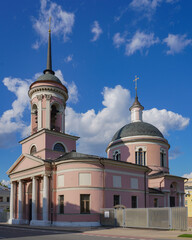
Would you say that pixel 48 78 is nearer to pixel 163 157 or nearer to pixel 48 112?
pixel 48 112

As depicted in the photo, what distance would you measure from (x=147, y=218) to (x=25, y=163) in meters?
15.7

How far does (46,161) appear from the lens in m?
29.0

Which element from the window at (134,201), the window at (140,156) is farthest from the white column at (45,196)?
the window at (140,156)

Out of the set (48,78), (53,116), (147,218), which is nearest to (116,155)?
(53,116)

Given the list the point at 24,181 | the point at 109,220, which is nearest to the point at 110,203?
the point at 109,220

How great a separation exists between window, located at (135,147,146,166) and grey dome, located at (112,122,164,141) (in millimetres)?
2201

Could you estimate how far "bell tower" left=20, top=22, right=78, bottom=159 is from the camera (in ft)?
105

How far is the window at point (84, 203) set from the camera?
26656 mm

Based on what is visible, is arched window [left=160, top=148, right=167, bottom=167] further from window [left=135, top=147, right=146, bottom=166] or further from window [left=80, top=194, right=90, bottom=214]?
window [left=80, top=194, right=90, bottom=214]

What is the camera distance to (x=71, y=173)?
2744cm

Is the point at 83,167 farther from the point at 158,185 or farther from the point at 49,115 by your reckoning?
the point at 158,185

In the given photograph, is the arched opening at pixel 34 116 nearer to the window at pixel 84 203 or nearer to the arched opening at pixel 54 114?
the arched opening at pixel 54 114

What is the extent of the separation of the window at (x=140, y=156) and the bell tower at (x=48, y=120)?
10685 mm

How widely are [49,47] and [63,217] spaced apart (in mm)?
22293
